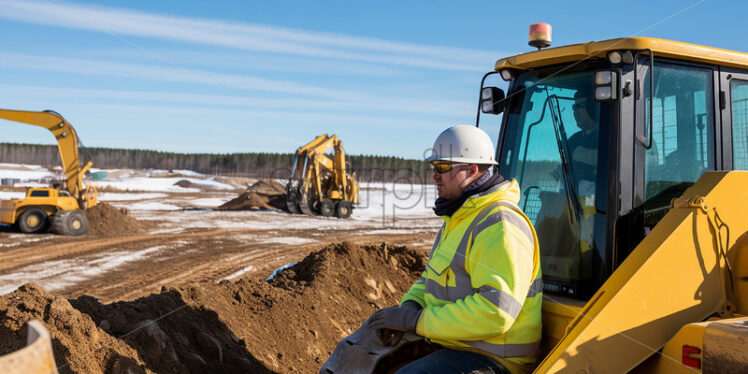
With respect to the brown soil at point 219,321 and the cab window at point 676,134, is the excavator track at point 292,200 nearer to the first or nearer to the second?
the brown soil at point 219,321

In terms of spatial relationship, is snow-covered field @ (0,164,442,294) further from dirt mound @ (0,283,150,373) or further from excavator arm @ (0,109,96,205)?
dirt mound @ (0,283,150,373)

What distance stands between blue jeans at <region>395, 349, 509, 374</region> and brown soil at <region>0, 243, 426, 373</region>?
7.68 ft

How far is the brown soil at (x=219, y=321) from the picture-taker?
172 inches

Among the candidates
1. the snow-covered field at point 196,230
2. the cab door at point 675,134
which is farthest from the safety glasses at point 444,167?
the snow-covered field at point 196,230

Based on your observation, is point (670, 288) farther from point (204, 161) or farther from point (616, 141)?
point (204, 161)

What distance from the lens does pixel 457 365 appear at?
10.5ft

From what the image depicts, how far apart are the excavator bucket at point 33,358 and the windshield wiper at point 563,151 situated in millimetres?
3188

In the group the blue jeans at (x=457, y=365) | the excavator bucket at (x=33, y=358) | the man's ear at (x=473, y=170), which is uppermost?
the man's ear at (x=473, y=170)

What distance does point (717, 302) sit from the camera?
11.4ft

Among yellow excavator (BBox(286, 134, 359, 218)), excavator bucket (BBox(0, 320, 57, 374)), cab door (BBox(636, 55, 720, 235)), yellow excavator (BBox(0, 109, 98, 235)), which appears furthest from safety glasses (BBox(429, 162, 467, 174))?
yellow excavator (BBox(286, 134, 359, 218))

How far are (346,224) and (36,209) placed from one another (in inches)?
415

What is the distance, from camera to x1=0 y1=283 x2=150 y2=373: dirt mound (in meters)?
4.11

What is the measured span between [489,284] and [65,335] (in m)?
3.01

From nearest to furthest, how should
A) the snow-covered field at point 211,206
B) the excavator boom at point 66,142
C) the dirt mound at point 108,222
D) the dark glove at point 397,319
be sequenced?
1. the dark glove at point 397,319
2. the excavator boom at point 66,142
3. the dirt mound at point 108,222
4. the snow-covered field at point 211,206
